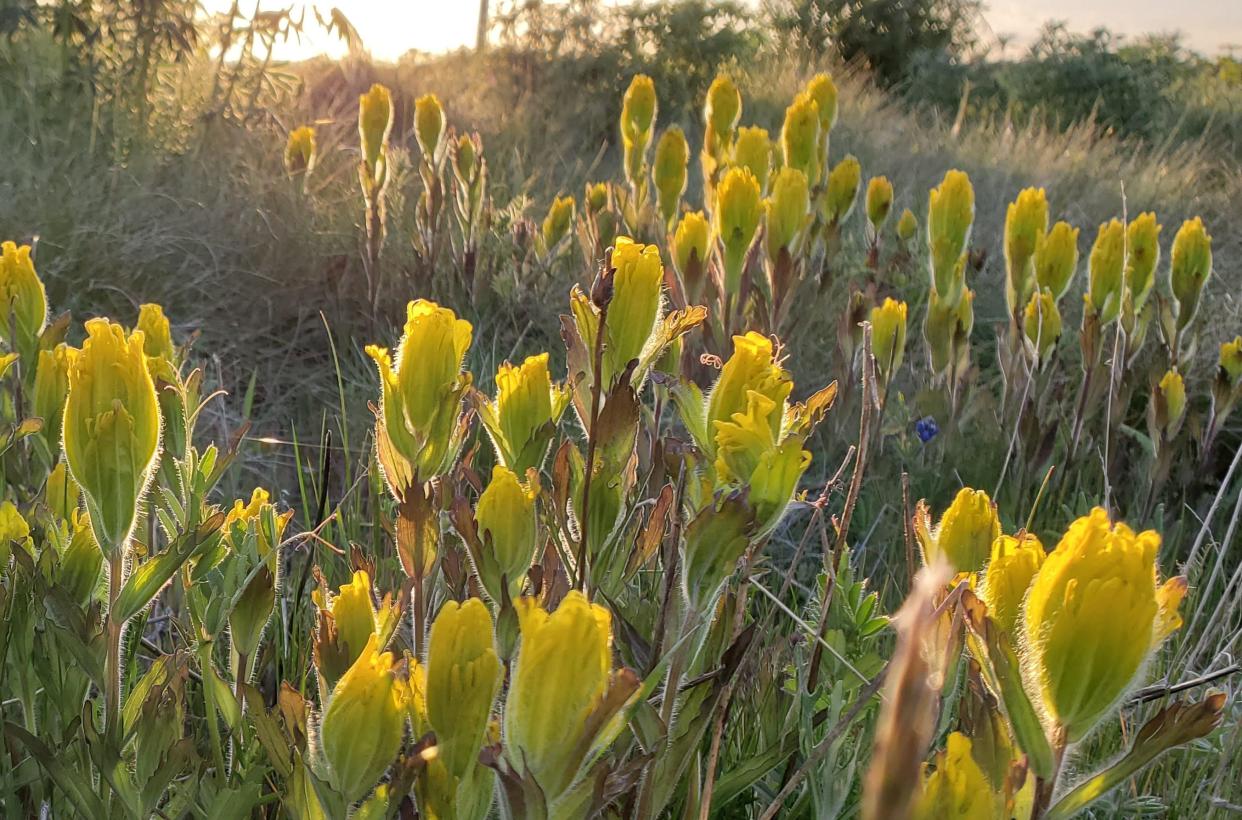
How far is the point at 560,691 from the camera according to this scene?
56 centimetres

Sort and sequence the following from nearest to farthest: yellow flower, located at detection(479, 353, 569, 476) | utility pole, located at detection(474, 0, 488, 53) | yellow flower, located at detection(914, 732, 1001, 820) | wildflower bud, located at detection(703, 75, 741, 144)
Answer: yellow flower, located at detection(914, 732, 1001, 820) → yellow flower, located at detection(479, 353, 569, 476) → wildflower bud, located at detection(703, 75, 741, 144) → utility pole, located at detection(474, 0, 488, 53)

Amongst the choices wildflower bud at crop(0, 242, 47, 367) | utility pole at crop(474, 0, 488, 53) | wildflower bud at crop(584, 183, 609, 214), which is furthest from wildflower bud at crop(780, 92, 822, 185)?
utility pole at crop(474, 0, 488, 53)

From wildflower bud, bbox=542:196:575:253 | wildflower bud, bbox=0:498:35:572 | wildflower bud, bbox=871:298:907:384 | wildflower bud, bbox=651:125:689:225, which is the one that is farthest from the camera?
wildflower bud, bbox=542:196:575:253

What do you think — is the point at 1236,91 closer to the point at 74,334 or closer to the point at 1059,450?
the point at 1059,450

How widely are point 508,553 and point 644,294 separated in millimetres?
247

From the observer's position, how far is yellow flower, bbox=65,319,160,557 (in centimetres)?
78

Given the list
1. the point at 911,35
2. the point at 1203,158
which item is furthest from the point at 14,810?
the point at 911,35

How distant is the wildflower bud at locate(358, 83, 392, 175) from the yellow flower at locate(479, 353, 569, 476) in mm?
1703

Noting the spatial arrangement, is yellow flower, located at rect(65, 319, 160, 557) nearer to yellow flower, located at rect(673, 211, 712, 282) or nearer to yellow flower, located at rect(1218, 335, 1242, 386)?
yellow flower, located at rect(673, 211, 712, 282)

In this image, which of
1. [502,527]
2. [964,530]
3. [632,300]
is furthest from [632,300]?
[964,530]

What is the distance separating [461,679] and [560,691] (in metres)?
0.08

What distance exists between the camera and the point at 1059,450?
2.59m

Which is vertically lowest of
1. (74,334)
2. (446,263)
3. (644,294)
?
(74,334)

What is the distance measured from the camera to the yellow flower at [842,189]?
254cm
